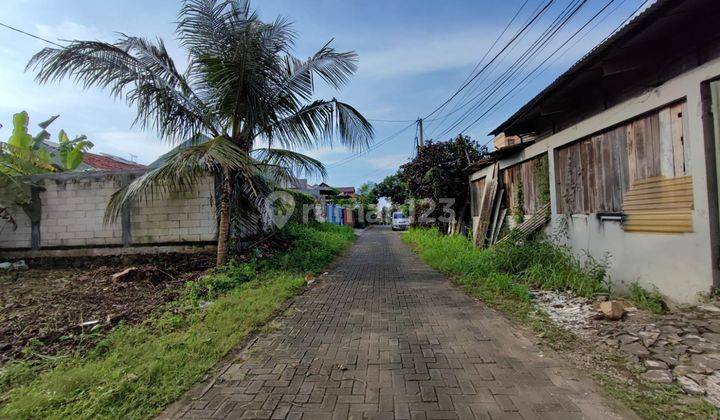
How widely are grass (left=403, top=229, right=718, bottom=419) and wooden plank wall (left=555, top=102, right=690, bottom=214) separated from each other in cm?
91

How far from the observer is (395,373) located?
310cm

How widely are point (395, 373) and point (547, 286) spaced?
3.68 meters

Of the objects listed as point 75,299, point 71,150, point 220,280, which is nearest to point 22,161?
point 71,150

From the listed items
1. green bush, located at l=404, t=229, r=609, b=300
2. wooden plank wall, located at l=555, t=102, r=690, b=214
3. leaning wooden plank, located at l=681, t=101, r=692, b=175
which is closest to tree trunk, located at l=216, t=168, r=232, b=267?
green bush, located at l=404, t=229, r=609, b=300

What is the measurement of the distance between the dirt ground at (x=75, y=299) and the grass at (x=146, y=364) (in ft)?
1.40

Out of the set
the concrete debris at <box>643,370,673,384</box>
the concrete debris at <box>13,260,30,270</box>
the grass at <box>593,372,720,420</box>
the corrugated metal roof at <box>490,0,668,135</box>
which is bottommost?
the grass at <box>593,372,720,420</box>

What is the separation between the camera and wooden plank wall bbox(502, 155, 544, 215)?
789cm

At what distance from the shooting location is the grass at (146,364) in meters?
2.61

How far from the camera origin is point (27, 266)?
8281mm

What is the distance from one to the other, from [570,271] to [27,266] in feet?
35.6

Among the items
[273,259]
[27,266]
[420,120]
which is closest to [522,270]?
[273,259]

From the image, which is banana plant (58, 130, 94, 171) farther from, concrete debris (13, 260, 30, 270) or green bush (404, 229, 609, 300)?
green bush (404, 229, 609, 300)

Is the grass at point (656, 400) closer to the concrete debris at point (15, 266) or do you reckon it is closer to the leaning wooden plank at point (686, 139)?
the leaning wooden plank at point (686, 139)

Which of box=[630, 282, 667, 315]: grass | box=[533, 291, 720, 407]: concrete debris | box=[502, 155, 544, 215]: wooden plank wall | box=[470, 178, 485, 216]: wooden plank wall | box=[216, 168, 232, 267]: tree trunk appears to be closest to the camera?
box=[533, 291, 720, 407]: concrete debris
